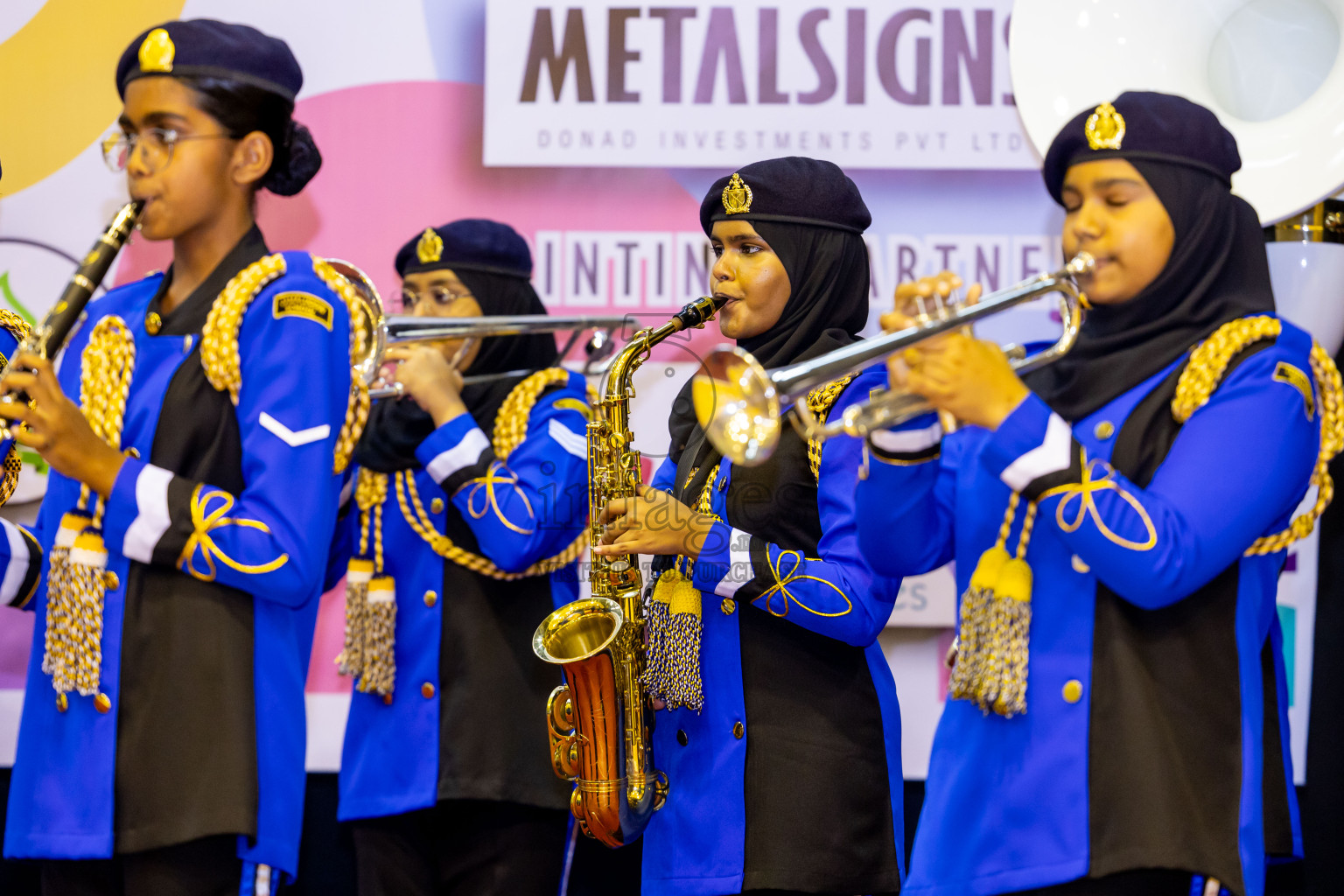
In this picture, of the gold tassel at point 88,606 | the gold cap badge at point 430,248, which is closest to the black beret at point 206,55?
the gold tassel at point 88,606

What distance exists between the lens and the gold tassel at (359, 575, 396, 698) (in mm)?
3086

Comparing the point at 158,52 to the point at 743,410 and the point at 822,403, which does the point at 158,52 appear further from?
the point at 822,403

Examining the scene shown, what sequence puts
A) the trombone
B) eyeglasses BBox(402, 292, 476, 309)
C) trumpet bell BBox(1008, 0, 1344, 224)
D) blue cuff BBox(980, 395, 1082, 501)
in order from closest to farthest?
blue cuff BBox(980, 395, 1082, 501) → trumpet bell BBox(1008, 0, 1344, 224) → the trombone → eyeglasses BBox(402, 292, 476, 309)

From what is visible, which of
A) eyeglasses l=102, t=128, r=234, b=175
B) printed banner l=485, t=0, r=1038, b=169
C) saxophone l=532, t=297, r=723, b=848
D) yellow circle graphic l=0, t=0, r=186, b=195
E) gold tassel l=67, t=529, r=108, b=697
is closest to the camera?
gold tassel l=67, t=529, r=108, b=697

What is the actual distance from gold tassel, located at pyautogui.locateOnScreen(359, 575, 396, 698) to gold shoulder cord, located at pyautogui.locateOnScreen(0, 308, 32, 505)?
0.83 m

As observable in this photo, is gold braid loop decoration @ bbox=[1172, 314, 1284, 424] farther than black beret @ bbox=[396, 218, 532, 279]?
No

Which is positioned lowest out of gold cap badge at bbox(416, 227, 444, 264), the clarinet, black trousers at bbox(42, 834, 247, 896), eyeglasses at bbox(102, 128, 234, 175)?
black trousers at bbox(42, 834, 247, 896)

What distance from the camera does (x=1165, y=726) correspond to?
1889 millimetres

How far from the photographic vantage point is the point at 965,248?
378 centimetres

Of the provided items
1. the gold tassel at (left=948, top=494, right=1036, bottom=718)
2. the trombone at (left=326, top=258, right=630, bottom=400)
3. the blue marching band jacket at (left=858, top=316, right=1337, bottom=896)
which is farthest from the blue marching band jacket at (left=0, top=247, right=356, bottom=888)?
the gold tassel at (left=948, top=494, right=1036, bottom=718)

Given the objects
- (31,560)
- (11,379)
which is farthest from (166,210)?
(31,560)

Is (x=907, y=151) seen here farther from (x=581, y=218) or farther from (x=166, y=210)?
(x=166, y=210)

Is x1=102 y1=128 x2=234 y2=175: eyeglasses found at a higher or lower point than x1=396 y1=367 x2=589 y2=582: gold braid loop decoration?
higher

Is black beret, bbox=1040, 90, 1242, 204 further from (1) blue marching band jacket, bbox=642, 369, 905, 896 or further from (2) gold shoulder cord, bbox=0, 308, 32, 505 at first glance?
(2) gold shoulder cord, bbox=0, 308, 32, 505
